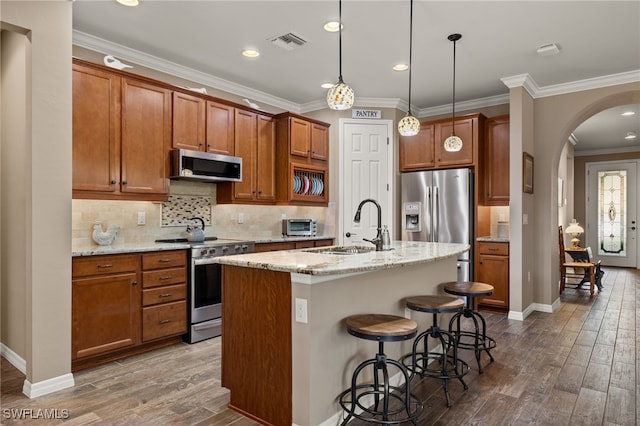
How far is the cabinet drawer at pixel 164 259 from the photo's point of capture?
342 cm

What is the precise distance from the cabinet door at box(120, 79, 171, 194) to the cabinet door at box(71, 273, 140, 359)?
0.87 meters

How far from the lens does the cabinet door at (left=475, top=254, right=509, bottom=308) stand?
15.8 ft

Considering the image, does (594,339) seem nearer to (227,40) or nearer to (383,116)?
(383,116)

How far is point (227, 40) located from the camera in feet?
12.1

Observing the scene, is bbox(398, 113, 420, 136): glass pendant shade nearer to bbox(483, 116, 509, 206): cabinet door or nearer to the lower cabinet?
the lower cabinet

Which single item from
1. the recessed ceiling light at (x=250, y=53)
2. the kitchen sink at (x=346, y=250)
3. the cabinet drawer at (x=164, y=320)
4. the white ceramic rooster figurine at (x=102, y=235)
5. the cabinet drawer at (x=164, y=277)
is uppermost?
the recessed ceiling light at (x=250, y=53)

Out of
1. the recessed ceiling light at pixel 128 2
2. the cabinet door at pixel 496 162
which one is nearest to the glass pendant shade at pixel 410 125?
the recessed ceiling light at pixel 128 2

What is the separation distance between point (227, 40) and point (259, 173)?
1.63 meters

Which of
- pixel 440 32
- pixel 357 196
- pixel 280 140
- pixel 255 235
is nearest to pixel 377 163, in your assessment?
pixel 357 196

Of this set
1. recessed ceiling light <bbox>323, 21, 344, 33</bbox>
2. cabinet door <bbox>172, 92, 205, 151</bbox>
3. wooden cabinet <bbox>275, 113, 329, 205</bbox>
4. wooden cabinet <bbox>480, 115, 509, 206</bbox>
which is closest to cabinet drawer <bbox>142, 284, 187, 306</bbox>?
cabinet door <bbox>172, 92, 205, 151</bbox>

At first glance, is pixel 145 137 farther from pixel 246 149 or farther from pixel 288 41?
pixel 288 41

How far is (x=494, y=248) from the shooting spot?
16.1ft

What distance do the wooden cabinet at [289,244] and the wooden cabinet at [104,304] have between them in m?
1.42

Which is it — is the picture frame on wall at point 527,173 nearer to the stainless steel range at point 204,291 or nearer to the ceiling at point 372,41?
the ceiling at point 372,41
